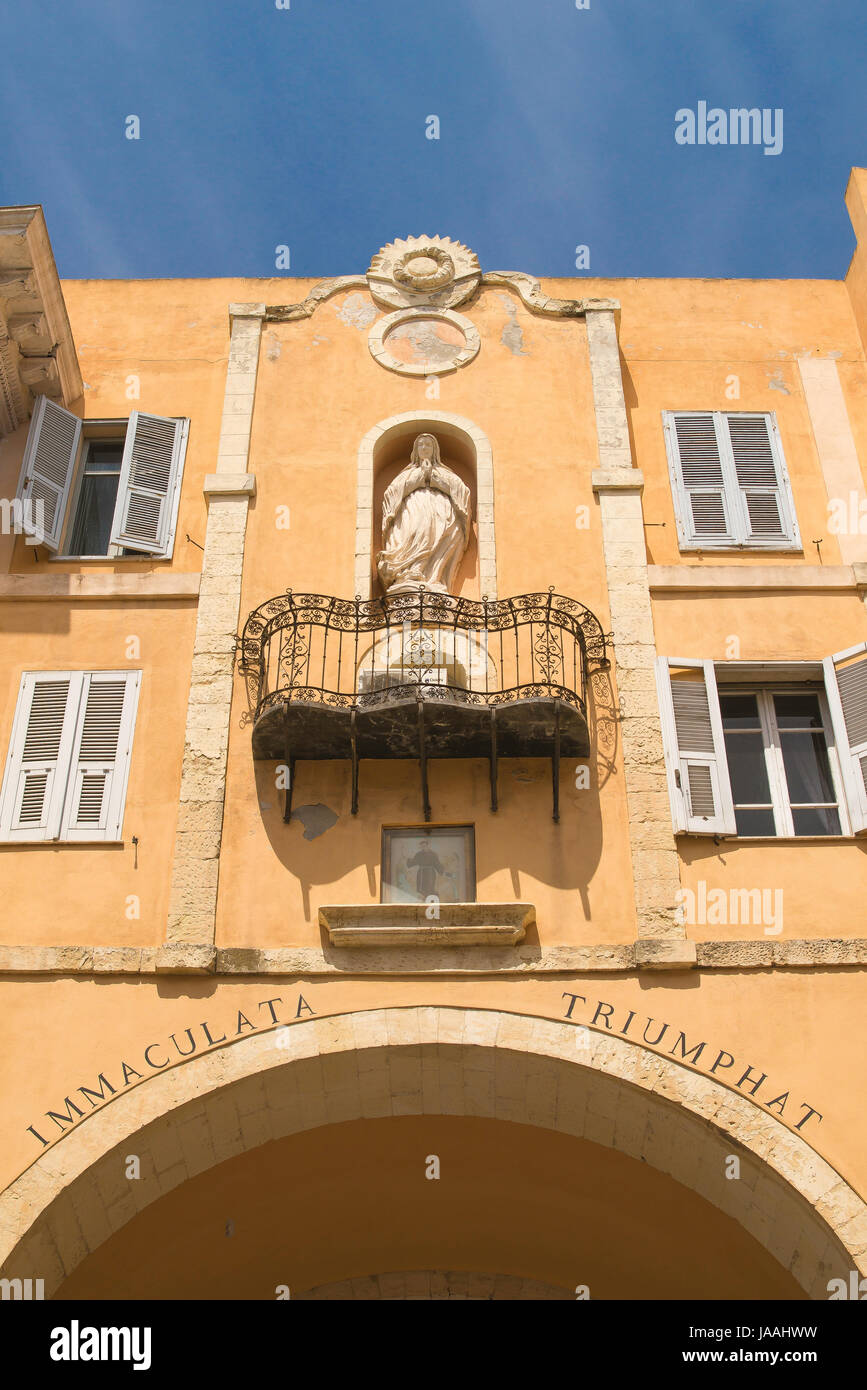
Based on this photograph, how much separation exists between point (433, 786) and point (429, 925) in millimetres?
1274

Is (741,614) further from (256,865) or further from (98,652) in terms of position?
(98,652)

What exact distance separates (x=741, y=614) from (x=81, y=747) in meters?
5.47

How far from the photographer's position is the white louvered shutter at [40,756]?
11.2m

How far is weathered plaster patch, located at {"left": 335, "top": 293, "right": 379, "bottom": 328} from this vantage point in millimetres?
14359

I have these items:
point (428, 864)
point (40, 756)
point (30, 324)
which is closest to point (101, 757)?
point (40, 756)

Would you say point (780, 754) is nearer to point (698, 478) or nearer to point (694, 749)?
→ point (694, 749)

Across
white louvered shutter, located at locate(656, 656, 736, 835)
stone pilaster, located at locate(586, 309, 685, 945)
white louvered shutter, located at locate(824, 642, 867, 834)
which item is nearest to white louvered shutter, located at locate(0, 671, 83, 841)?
stone pilaster, located at locate(586, 309, 685, 945)

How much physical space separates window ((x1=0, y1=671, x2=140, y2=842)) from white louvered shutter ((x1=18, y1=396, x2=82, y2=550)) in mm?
1616

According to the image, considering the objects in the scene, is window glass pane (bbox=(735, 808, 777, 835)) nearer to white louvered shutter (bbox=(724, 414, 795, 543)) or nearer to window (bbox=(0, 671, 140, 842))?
white louvered shutter (bbox=(724, 414, 795, 543))

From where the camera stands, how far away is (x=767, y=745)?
1186cm

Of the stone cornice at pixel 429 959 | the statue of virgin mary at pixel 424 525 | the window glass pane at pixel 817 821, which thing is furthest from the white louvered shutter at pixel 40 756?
the window glass pane at pixel 817 821

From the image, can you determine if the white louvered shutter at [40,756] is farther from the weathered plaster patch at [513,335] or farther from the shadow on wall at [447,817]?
the weathered plaster patch at [513,335]
